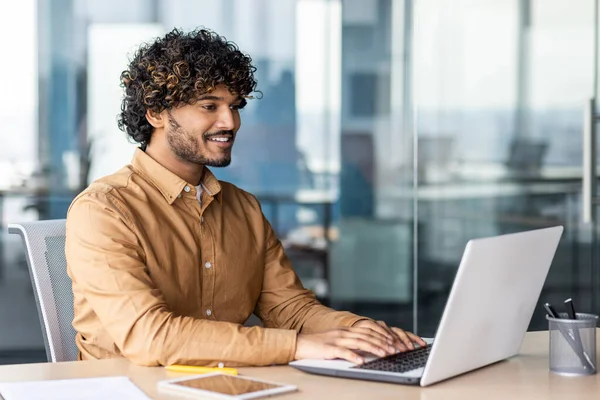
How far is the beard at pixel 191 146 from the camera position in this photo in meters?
2.60

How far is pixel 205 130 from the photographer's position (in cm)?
260

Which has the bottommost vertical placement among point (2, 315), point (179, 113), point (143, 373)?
point (2, 315)

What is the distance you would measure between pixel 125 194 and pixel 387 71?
2.69 m

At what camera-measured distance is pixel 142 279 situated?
89.7 inches

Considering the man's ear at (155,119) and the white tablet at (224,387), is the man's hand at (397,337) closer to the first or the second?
the white tablet at (224,387)

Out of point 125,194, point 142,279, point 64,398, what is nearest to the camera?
point 64,398

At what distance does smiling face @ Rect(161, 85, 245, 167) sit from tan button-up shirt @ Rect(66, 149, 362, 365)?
0.27 feet

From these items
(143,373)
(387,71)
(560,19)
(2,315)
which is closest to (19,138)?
(2,315)

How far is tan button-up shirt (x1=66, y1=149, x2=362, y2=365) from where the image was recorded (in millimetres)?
2113

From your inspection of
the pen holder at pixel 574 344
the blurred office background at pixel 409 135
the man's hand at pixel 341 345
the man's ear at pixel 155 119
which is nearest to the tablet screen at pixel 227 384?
the man's hand at pixel 341 345

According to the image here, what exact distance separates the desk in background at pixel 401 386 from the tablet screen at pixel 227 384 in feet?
0.18

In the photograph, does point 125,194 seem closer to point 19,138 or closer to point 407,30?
point 19,138

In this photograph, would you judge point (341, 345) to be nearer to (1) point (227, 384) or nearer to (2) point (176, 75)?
(1) point (227, 384)

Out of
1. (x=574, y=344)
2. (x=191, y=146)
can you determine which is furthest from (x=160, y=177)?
(x=574, y=344)
